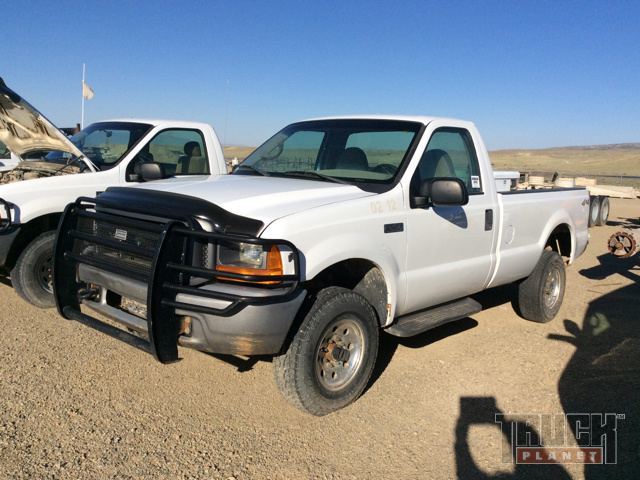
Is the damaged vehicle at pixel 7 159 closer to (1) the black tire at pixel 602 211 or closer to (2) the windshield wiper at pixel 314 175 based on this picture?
(2) the windshield wiper at pixel 314 175

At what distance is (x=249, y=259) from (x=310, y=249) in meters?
0.41

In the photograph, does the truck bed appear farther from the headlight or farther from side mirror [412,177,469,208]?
the headlight

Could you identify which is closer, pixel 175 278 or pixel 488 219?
pixel 175 278

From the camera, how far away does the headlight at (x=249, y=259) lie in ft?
11.2

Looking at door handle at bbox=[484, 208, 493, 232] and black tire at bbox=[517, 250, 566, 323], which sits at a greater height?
door handle at bbox=[484, 208, 493, 232]

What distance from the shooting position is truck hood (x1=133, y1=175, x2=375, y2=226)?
363 centimetres

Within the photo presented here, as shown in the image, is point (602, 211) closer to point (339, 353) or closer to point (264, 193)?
point (339, 353)

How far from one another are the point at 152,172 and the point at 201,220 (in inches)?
102

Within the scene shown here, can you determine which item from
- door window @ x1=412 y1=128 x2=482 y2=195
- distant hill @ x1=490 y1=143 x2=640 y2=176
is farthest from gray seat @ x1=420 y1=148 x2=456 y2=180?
distant hill @ x1=490 y1=143 x2=640 y2=176

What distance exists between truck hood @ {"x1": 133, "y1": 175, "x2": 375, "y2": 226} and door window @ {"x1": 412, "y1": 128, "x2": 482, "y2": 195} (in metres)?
0.85

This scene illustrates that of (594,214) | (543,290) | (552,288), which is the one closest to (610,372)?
(543,290)

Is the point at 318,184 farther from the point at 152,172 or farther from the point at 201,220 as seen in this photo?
the point at 152,172

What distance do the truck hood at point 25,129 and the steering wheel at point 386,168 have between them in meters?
3.30

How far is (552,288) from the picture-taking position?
6.55m
